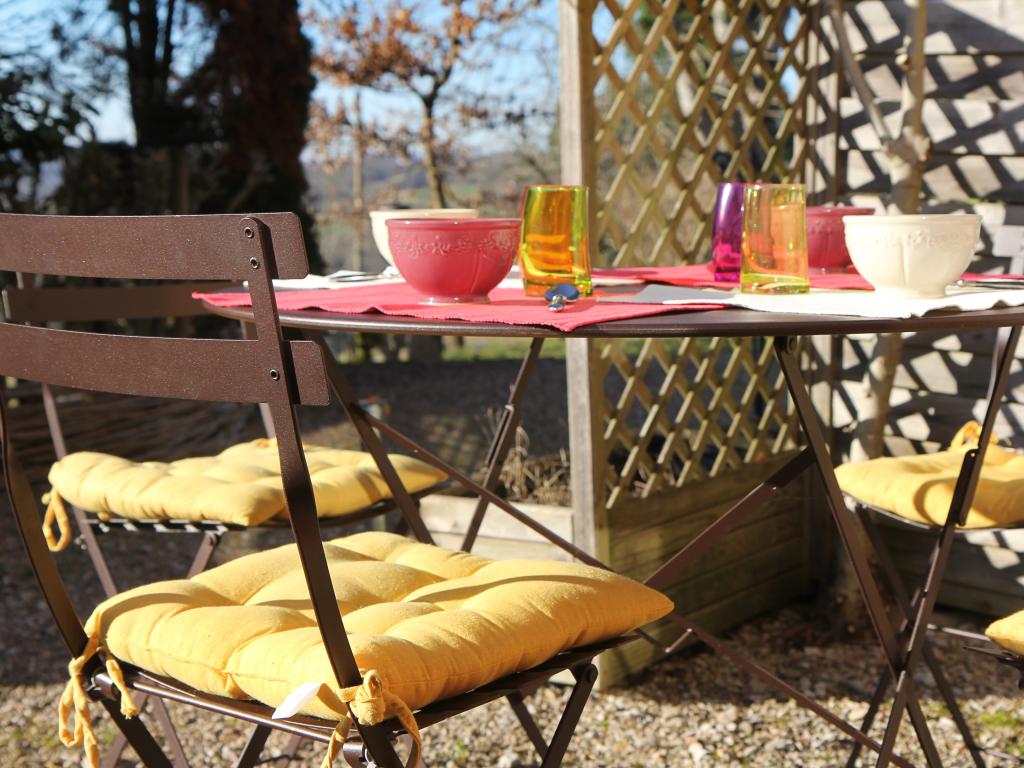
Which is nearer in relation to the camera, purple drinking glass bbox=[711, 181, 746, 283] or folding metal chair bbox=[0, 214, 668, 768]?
folding metal chair bbox=[0, 214, 668, 768]

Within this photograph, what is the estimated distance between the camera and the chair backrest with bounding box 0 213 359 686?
3.54ft

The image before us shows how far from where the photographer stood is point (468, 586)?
139 cm

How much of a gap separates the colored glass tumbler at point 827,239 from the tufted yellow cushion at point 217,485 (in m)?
0.70

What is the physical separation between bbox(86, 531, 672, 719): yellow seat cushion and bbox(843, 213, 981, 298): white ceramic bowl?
481 mm

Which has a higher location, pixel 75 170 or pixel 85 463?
pixel 75 170

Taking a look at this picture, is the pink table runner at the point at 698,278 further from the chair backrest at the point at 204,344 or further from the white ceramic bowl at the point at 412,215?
the chair backrest at the point at 204,344

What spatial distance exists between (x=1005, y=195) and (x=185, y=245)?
222 centimetres

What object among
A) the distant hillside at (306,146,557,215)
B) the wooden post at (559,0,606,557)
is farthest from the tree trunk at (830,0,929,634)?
the distant hillside at (306,146,557,215)

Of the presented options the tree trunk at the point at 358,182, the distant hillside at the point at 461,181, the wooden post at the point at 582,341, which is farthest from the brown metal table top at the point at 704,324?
the tree trunk at the point at 358,182

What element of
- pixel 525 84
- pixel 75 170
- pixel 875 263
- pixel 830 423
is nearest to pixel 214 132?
pixel 75 170

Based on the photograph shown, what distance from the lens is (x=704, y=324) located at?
126cm

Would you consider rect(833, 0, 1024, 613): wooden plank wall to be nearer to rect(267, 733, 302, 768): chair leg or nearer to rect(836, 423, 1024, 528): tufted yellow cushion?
rect(836, 423, 1024, 528): tufted yellow cushion

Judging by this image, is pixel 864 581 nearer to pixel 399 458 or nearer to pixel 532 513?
pixel 399 458

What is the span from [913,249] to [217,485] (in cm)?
109
